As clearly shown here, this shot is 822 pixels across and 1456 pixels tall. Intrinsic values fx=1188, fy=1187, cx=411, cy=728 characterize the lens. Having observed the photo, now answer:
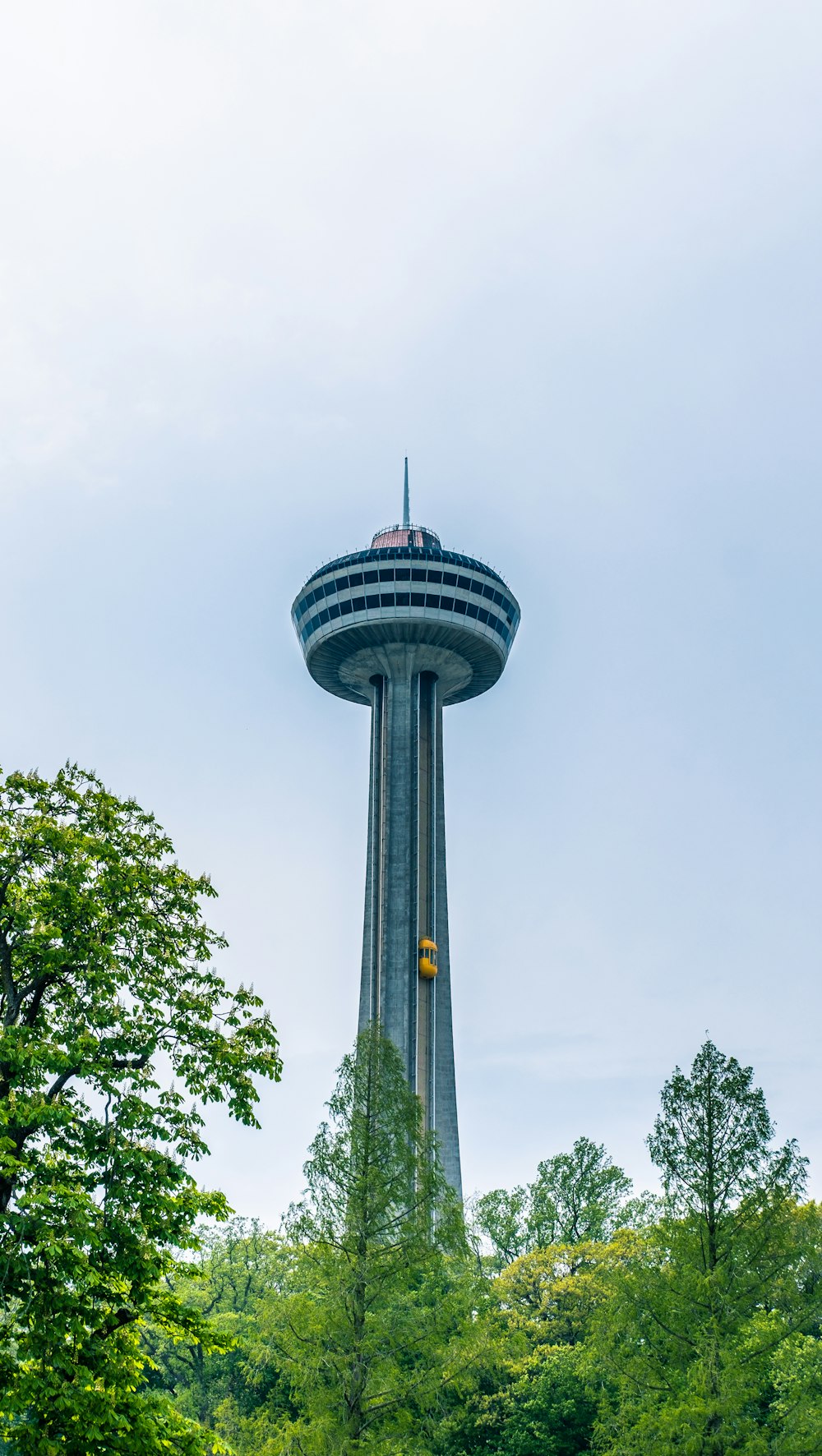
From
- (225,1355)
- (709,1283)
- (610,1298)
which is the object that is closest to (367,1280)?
(610,1298)

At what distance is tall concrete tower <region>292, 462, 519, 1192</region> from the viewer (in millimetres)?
Result: 90562

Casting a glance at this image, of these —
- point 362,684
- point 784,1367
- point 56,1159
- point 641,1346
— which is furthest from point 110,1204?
point 362,684

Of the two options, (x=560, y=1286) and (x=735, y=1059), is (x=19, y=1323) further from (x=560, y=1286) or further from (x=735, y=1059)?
(x=560, y=1286)

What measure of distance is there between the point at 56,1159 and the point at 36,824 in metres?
4.37

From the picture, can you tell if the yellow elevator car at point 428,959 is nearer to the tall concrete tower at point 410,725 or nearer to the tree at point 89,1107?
the tall concrete tower at point 410,725

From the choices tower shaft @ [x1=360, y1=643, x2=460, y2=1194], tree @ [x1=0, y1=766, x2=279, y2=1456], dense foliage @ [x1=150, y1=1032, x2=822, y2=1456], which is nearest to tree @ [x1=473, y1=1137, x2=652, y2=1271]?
tower shaft @ [x1=360, y1=643, x2=460, y2=1194]

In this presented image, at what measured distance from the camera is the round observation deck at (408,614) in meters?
95.4

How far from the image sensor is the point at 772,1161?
26969mm

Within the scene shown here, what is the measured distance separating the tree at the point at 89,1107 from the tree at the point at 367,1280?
11.2 metres

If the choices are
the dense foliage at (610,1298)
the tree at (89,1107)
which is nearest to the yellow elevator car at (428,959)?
the dense foliage at (610,1298)

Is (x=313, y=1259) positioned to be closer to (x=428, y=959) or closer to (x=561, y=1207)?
(x=561, y=1207)

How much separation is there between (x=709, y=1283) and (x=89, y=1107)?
52.5 feet

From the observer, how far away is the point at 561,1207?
7331 cm

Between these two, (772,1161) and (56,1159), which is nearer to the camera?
(56,1159)
